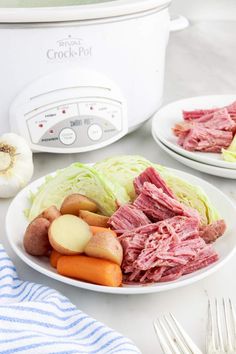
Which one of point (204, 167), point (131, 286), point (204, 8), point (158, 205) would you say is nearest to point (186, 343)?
point (131, 286)

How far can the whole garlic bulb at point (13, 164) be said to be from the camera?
3.73 ft

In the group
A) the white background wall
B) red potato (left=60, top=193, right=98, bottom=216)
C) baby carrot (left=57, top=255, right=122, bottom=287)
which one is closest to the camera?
baby carrot (left=57, top=255, right=122, bottom=287)

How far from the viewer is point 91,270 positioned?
2.84ft

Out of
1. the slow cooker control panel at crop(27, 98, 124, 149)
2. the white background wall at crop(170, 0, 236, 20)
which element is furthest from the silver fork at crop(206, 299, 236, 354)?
the white background wall at crop(170, 0, 236, 20)

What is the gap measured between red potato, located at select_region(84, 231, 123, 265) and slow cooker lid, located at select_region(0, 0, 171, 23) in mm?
401

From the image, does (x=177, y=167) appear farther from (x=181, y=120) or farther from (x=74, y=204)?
(x=74, y=204)

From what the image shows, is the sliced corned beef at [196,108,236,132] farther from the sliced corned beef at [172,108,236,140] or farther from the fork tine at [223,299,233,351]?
the fork tine at [223,299,233,351]

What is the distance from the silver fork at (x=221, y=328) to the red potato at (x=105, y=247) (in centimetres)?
13

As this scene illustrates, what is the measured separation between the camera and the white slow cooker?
3.69ft

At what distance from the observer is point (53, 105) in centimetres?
118

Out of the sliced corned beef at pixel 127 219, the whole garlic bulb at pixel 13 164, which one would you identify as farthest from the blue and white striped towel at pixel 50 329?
the whole garlic bulb at pixel 13 164

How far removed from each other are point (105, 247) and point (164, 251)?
77mm

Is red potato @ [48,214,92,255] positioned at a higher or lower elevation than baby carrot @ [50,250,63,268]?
higher

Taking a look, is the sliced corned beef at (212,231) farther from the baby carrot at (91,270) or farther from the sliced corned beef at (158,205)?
the baby carrot at (91,270)
